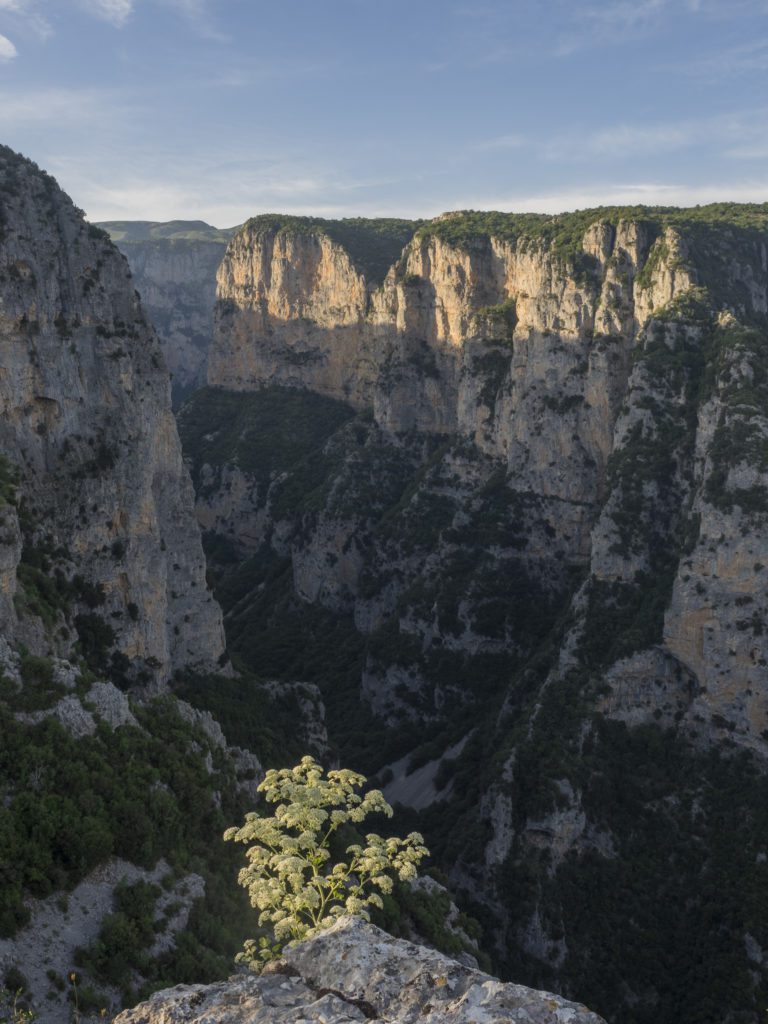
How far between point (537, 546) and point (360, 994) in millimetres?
74936

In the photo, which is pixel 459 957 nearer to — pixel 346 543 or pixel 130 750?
pixel 130 750

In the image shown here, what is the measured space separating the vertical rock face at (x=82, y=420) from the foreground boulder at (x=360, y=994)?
29721mm

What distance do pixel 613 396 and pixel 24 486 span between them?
175ft

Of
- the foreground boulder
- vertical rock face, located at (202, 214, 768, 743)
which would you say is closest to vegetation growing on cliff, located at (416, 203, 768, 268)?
vertical rock face, located at (202, 214, 768, 743)

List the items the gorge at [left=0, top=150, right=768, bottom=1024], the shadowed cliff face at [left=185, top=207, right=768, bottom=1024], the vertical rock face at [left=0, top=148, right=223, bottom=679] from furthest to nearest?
the shadowed cliff face at [left=185, top=207, right=768, bottom=1024] < the vertical rock face at [left=0, top=148, right=223, bottom=679] < the gorge at [left=0, top=150, right=768, bottom=1024]

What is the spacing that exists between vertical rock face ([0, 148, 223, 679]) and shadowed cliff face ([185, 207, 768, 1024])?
2867cm

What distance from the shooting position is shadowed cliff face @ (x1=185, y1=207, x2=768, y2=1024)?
2039 inches

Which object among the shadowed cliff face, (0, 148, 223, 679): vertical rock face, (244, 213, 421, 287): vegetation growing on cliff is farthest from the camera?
(244, 213, 421, 287): vegetation growing on cliff

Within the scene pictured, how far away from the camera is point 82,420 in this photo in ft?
145

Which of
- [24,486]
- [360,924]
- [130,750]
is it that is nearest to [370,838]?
[360,924]

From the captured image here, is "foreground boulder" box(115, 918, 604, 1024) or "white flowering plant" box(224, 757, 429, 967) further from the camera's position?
"white flowering plant" box(224, 757, 429, 967)

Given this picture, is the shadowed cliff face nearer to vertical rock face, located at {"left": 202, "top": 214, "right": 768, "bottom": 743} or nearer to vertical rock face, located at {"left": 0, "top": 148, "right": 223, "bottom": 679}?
vertical rock face, located at {"left": 202, "top": 214, "right": 768, "bottom": 743}

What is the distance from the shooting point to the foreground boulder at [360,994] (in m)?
8.30

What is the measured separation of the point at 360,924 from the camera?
32.6 ft
